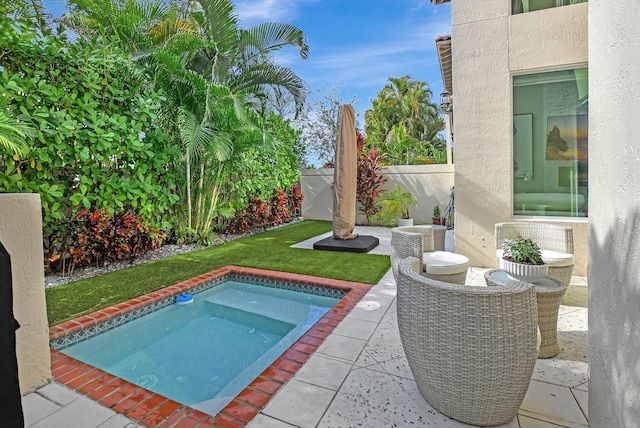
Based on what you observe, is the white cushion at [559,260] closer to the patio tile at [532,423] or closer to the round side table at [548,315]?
the round side table at [548,315]

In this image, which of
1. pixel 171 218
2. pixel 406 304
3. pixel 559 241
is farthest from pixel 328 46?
pixel 406 304

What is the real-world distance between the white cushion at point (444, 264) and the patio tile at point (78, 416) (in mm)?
3419

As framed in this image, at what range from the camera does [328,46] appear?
2412 cm

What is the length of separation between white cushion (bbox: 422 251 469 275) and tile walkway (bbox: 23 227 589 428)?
1001 millimetres

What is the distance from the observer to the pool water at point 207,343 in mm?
3309

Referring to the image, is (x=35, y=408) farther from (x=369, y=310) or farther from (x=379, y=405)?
(x=369, y=310)

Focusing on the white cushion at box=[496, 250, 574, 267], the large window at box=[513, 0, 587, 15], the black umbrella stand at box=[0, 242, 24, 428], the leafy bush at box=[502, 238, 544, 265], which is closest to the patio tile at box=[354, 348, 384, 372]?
the leafy bush at box=[502, 238, 544, 265]

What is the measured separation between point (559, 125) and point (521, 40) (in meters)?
1.61

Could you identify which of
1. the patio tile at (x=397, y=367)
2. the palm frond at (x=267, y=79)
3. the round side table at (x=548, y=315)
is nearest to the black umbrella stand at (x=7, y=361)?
the patio tile at (x=397, y=367)

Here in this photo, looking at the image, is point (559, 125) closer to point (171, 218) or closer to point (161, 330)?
point (161, 330)

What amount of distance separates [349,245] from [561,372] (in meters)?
5.18

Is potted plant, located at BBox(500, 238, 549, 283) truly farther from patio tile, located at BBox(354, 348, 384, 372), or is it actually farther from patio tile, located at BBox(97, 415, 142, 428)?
patio tile, located at BBox(97, 415, 142, 428)

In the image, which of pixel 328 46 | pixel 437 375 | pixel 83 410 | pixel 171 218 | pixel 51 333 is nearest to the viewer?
pixel 437 375

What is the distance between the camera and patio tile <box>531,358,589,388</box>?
9.15ft
